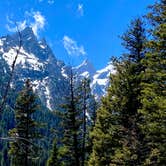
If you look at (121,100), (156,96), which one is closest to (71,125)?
(121,100)

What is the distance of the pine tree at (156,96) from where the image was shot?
1731 cm

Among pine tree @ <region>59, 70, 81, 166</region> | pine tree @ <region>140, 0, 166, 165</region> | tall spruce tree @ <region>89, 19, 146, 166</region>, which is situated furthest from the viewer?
pine tree @ <region>59, 70, 81, 166</region>

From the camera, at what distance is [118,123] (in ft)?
84.5

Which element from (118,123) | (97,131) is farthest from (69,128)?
(118,123)

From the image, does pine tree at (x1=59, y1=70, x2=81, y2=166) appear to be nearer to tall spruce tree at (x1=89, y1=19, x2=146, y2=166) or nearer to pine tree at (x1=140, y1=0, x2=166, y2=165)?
tall spruce tree at (x1=89, y1=19, x2=146, y2=166)

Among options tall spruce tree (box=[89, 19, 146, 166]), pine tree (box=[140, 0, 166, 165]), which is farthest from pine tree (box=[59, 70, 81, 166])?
Result: pine tree (box=[140, 0, 166, 165])

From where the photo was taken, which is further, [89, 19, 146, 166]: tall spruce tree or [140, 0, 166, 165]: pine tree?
[89, 19, 146, 166]: tall spruce tree

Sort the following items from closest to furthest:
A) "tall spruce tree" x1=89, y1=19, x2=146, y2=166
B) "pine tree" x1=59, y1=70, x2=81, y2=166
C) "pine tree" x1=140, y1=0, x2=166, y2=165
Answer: "pine tree" x1=140, y1=0, x2=166, y2=165 → "tall spruce tree" x1=89, y1=19, x2=146, y2=166 → "pine tree" x1=59, y1=70, x2=81, y2=166

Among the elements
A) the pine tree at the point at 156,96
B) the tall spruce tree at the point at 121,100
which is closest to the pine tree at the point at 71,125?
the tall spruce tree at the point at 121,100

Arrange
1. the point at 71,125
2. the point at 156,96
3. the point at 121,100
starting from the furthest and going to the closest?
the point at 71,125 → the point at 121,100 → the point at 156,96

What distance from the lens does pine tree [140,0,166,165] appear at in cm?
1731

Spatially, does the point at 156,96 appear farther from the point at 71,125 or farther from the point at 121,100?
the point at 71,125

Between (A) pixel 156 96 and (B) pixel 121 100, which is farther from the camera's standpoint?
(B) pixel 121 100

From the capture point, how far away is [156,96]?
58.6 ft
